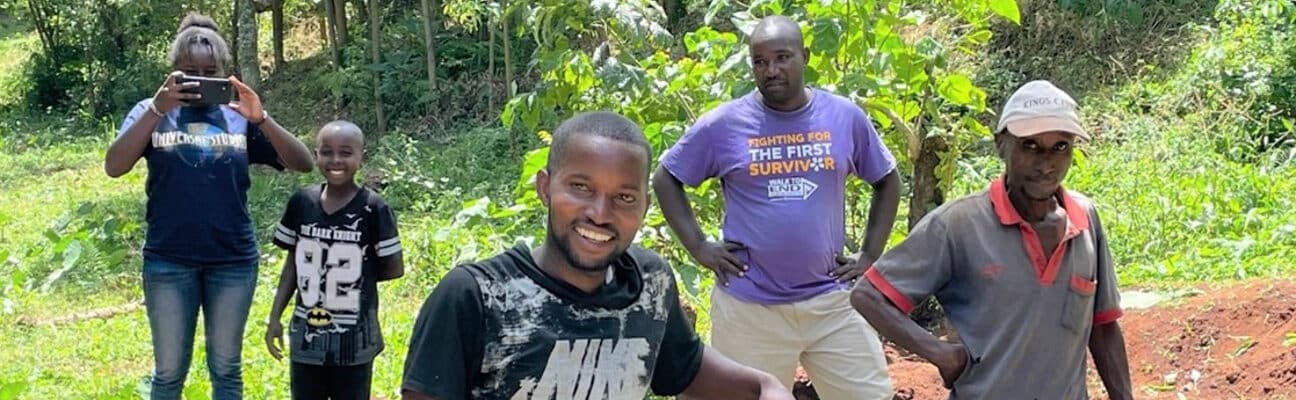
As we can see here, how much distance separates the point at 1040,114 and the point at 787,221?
120 centimetres

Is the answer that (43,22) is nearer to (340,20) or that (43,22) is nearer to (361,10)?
(361,10)

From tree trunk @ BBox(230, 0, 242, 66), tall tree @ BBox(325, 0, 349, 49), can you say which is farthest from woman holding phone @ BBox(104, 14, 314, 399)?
tall tree @ BBox(325, 0, 349, 49)

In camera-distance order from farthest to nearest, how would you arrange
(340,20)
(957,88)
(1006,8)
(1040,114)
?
1. (340,20)
2. (957,88)
3. (1006,8)
4. (1040,114)

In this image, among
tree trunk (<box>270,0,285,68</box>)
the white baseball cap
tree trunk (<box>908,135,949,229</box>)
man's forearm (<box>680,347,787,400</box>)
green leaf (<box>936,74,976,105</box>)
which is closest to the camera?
man's forearm (<box>680,347,787,400</box>)

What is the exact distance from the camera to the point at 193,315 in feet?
12.1

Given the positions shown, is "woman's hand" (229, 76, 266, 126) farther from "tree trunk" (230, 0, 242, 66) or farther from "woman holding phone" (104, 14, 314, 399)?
"tree trunk" (230, 0, 242, 66)

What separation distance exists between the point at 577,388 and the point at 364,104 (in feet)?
45.6

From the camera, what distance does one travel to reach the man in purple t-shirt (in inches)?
135

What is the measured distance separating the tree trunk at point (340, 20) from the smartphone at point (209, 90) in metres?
12.9

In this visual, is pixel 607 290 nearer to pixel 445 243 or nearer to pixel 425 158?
pixel 445 243

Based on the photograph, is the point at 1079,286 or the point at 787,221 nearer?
the point at 1079,286

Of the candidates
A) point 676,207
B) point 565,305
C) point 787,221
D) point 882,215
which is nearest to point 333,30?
point 676,207

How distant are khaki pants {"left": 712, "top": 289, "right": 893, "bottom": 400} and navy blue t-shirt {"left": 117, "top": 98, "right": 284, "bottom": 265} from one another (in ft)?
5.12

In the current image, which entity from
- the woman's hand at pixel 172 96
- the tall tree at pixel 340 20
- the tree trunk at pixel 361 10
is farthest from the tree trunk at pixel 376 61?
the woman's hand at pixel 172 96
